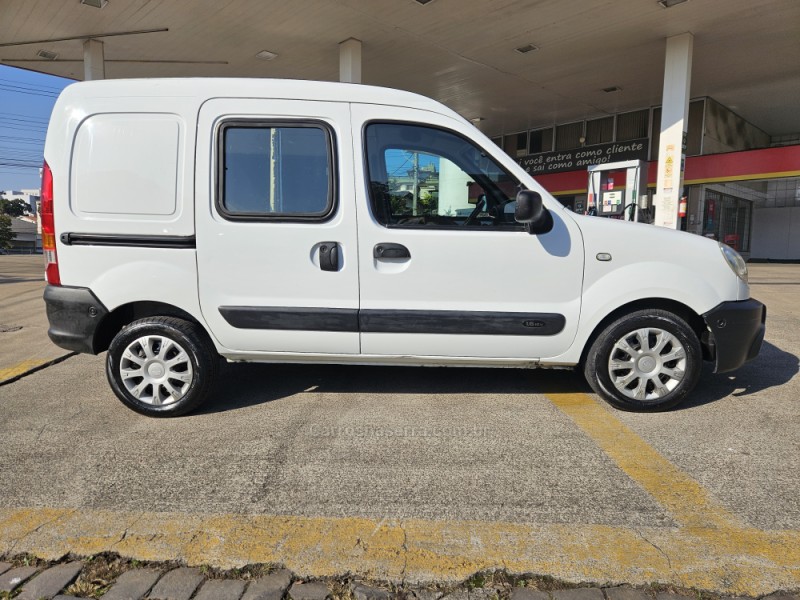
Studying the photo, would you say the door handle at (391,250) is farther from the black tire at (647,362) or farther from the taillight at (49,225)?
the taillight at (49,225)

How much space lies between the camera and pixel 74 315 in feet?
11.1

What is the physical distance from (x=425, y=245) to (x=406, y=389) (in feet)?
4.06

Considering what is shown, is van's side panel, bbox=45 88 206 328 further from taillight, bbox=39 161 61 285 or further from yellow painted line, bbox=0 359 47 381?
yellow painted line, bbox=0 359 47 381

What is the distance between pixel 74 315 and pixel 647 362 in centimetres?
387

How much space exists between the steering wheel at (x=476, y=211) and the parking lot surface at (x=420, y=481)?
1296 millimetres

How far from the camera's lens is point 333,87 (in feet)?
11.1

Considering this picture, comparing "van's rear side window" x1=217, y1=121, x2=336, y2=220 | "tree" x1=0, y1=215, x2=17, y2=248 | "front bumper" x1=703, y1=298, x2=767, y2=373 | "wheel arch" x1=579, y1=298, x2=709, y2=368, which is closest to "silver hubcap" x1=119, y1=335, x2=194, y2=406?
"van's rear side window" x1=217, y1=121, x2=336, y2=220

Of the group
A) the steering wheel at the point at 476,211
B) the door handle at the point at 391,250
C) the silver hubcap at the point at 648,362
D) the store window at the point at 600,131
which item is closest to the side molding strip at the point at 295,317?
the door handle at the point at 391,250

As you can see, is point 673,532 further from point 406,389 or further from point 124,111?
point 124,111

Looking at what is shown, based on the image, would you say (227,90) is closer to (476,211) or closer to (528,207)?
(476,211)

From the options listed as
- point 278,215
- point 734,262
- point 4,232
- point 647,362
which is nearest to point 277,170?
point 278,215

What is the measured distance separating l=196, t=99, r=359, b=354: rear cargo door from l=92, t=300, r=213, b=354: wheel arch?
23cm

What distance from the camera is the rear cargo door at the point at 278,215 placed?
10.8 feet

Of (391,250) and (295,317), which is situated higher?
(391,250)
